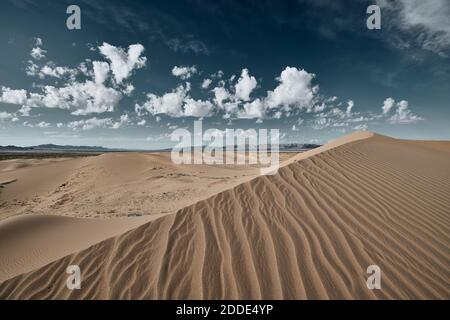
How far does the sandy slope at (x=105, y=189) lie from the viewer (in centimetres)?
942

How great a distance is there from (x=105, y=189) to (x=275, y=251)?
496 inches

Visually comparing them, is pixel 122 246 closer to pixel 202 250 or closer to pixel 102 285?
pixel 102 285

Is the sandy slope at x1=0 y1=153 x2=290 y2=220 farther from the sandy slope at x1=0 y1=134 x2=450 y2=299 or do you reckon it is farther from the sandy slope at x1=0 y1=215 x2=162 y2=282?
the sandy slope at x1=0 y1=134 x2=450 y2=299

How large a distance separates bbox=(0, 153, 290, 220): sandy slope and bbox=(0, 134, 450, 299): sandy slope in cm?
373

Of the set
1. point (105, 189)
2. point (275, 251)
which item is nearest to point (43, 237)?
point (275, 251)

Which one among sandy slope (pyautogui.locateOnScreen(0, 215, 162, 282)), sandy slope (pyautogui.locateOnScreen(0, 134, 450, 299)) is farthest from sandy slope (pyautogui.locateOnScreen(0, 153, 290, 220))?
sandy slope (pyautogui.locateOnScreen(0, 134, 450, 299))

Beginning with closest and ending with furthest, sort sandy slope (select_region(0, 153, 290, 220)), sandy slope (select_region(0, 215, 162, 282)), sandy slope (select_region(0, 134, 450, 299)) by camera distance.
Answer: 1. sandy slope (select_region(0, 134, 450, 299))
2. sandy slope (select_region(0, 215, 162, 282))
3. sandy slope (select_region(0, 153, 290, 220))

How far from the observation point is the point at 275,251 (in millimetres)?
3428

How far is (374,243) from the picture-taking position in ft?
11.8

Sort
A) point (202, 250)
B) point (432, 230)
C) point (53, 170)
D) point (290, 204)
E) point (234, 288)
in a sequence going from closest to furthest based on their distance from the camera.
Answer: point (234, 288) < point (202, 250) < point (432, 230) < point (290, 204) < point (53, 170)

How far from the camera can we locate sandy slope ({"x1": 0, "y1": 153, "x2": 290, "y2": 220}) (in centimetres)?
942

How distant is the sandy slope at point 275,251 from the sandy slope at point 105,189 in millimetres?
3730
